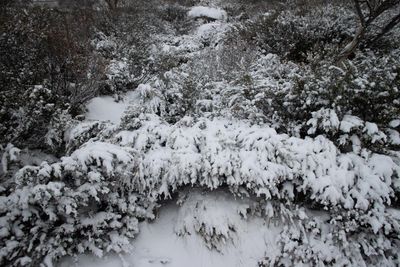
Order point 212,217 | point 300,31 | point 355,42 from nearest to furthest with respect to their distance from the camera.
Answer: point 212,217 → point 355,42 → point 300,31

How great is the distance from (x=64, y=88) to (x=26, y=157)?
137 centimetres

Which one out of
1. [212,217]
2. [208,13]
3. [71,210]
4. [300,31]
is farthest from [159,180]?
[208,13]

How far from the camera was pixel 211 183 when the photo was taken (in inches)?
116

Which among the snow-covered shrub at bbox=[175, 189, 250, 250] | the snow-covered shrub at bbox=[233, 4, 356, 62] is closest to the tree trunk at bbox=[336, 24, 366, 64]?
the snow-covered shrub at bbox=[233, 4, 356, 62]

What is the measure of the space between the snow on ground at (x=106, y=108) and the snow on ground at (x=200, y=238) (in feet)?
6.31

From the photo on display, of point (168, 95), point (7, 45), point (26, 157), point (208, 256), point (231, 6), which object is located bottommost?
point (208, 256)

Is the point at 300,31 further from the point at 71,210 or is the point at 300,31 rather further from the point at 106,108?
the point at 71,210

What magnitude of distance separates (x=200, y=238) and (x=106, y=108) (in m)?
2.75

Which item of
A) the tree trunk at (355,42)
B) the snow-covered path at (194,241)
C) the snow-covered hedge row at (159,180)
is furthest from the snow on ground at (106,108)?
the tree trunk at (355,42)

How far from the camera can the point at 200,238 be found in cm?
294

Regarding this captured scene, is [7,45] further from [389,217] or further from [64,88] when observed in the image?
[389,217]

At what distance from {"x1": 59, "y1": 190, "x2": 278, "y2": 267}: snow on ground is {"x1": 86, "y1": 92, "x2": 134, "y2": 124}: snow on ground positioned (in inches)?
75.7

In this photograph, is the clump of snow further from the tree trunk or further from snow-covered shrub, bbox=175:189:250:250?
snow-covered shrub, bbox=175:189:250:250

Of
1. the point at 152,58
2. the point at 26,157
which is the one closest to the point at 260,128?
the point at 26,157
